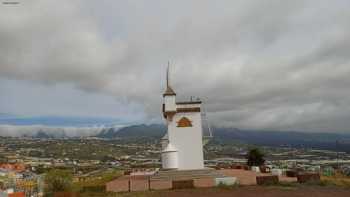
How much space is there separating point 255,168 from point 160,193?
55.8 ft

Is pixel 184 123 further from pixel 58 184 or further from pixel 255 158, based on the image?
pixel 255 158

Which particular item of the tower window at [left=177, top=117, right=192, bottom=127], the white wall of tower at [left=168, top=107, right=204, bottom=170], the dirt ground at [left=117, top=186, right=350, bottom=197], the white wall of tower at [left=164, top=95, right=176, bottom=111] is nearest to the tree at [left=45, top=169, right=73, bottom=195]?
the dirt ground at [left=117, top=186, right=350, bottom=197]

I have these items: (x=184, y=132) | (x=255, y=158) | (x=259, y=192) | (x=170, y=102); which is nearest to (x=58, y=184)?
(x=184, y=132)

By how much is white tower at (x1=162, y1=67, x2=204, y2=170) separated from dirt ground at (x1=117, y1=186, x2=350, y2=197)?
6943 millimetres

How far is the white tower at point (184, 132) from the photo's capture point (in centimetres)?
3187

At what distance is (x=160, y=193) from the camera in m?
23.8

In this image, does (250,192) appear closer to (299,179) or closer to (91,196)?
(299,179)

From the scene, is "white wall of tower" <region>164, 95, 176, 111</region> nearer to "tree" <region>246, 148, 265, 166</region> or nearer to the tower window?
the tower window

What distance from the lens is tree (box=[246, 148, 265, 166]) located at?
44.2 meters

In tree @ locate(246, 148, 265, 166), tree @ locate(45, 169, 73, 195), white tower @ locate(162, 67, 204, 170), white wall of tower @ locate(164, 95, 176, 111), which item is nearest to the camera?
tree @ locate(45, 169, 73, 195)

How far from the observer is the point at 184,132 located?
32312 millimetres

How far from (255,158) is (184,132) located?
48.5ft

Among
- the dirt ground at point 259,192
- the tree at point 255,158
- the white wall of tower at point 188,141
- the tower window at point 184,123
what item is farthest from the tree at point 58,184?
the tree at point 255,158

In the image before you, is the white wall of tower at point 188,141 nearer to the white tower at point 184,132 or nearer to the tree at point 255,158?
the white tower at point 184,132
